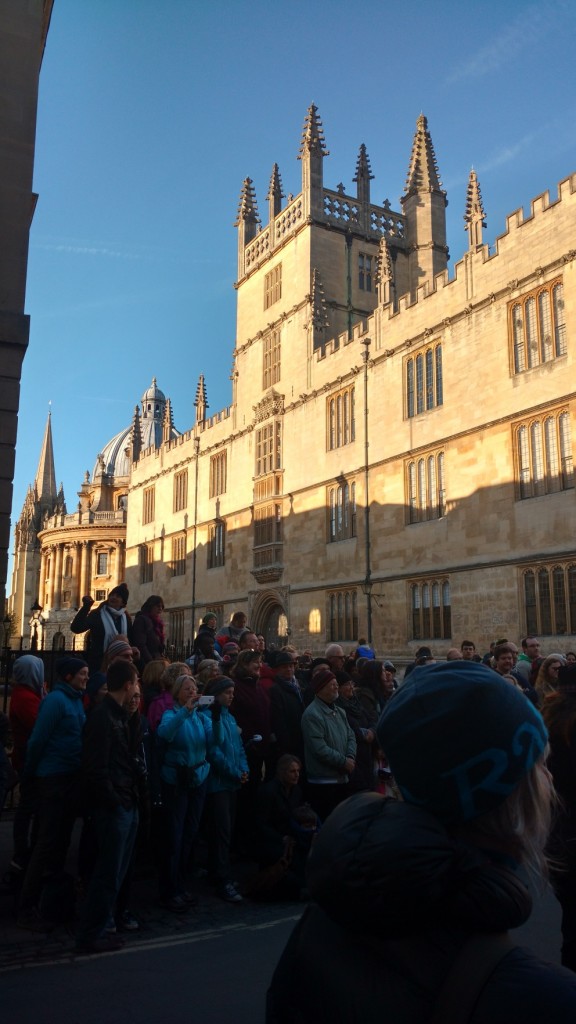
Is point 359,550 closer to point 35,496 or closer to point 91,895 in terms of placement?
point 91,895

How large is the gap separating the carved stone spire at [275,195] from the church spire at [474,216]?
10526mm

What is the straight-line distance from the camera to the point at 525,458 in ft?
59.2

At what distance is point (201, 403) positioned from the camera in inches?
1389

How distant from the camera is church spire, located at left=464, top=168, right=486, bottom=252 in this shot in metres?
20.0

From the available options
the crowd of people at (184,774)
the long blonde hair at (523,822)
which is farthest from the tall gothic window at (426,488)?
the long blonde hair at (523,822)

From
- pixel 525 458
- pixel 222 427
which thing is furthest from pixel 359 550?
pixel 222 427

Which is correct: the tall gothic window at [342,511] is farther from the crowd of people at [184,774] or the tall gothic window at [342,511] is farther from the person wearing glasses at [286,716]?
the person wearing glasses at [286,716]

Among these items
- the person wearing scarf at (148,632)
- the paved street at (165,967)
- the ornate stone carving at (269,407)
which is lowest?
the paved street at (165,967)

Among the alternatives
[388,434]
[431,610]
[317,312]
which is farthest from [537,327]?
[317,312]

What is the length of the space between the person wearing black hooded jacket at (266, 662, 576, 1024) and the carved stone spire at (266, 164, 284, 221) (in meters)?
31.0

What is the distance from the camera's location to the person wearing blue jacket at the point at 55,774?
572 cm

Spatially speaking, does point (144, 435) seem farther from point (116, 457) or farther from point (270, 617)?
point (270, 617)

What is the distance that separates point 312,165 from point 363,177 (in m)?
3.01

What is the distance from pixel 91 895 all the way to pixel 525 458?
49.2 feet
